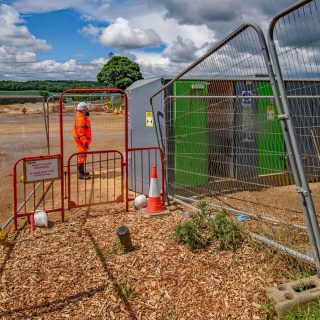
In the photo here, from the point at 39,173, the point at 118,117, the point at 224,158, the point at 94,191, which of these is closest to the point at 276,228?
the point at 224,158

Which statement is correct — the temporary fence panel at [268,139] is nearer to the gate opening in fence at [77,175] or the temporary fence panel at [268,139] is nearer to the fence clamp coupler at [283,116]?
the gate opening in fence at [77,175]

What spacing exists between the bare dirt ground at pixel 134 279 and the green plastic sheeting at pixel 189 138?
198 cm

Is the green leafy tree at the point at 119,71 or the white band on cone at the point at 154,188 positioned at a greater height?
the green leafy tree at the point at 119,71

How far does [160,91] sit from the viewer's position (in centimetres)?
657

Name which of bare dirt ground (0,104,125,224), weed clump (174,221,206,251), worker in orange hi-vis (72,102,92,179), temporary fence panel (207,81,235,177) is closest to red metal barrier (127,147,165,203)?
temporary fence panel (207,81,235,177)

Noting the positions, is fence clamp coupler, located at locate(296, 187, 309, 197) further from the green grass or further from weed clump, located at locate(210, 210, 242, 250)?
weed clump, located at locate(210, 210, 242, 250)

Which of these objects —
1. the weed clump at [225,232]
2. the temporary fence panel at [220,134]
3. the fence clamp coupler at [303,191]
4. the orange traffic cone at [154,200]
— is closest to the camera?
the fence clamp coupler at [303,191]

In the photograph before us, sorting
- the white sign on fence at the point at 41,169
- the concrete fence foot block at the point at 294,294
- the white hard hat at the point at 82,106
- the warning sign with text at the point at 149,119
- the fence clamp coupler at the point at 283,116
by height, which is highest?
the white hard hat at the point at 82,106

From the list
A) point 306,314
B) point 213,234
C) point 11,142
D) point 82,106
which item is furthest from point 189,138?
point 11,142

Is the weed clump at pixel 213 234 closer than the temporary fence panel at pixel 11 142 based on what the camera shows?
Yes

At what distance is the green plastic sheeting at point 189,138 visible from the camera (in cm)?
678

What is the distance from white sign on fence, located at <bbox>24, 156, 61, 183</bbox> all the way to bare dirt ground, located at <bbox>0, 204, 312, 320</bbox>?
3.12ft

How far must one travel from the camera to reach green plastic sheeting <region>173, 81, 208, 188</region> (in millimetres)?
6777

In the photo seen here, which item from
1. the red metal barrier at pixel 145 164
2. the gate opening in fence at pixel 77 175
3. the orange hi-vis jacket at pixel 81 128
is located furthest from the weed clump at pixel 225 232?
the orange hi-vis jacket at pixel 81 128
